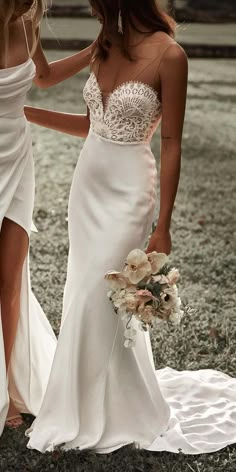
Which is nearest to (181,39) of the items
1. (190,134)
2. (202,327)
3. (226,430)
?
(190,134)

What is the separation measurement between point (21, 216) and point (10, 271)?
0.28 metres

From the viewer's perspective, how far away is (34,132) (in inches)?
520

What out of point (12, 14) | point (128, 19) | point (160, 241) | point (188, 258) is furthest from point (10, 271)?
point (188, 258)

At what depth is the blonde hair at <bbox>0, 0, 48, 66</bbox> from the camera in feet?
12.9

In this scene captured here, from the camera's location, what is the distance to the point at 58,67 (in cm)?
458

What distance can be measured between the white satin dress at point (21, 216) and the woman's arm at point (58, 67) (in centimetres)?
37

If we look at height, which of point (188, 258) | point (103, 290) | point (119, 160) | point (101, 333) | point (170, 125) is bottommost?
point (188, 258)

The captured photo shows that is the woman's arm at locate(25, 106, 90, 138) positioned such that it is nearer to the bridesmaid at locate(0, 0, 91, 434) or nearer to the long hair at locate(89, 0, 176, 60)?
the bridesmaid at locate(0, 0, 91, 434)

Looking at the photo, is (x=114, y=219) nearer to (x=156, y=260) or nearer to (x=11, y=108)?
(x=156, y=260)

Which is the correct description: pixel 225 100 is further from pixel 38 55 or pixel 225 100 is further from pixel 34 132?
pixel 38 55

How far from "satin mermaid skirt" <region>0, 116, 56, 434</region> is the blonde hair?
0.36 meters

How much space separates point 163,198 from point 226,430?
1339 mm

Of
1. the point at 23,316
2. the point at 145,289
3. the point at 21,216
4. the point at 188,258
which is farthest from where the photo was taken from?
the point at 188,258

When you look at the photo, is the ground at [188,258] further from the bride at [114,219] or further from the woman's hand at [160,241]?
the woman's hand at [160,241]
